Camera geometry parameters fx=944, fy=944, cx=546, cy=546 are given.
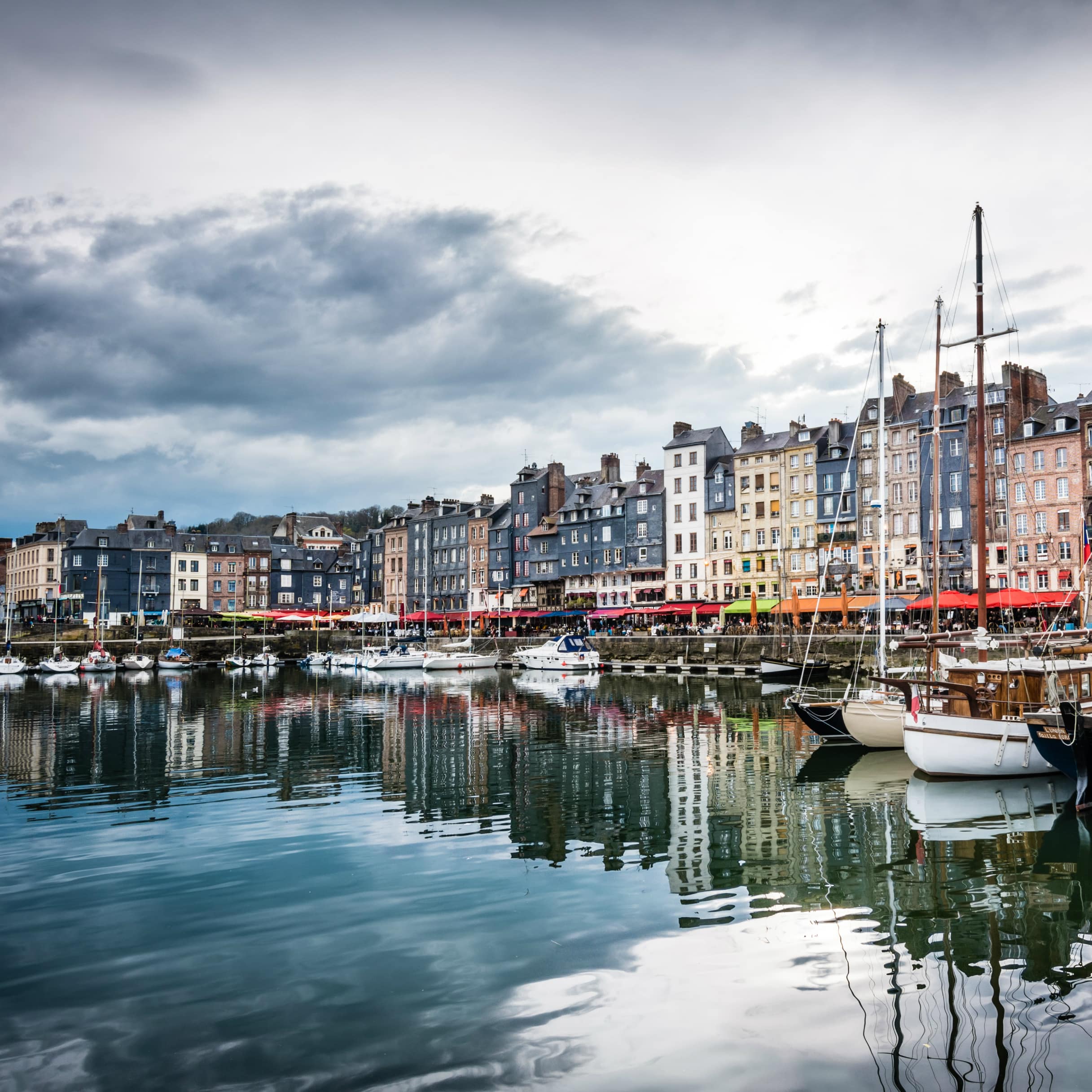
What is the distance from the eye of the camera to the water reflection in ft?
28.7

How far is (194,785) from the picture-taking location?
23.9m

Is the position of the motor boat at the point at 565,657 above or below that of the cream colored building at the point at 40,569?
below

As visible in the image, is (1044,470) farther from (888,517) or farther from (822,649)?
(822,649)

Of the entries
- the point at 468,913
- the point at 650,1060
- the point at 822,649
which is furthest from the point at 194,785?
the point at 822,649

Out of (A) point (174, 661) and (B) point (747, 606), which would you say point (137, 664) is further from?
(B) point (747, 606)

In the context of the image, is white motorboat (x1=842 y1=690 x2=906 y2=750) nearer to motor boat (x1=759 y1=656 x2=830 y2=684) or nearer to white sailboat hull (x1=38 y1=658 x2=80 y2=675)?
motor boat (x1=759 y1=656 x2=830 y2=684)

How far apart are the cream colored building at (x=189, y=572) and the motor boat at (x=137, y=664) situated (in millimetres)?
35702

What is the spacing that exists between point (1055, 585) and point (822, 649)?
15948 millimetres

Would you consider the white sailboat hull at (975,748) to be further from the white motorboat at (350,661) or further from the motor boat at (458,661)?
the white motorboat at (350,661)

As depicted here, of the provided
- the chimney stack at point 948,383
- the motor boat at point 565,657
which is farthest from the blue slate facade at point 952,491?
the motor boat at point 565,657

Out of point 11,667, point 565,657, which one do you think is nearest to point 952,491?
point 565,657

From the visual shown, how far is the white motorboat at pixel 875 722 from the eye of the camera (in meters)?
27.9

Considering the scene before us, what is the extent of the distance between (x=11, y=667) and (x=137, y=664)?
1087 cm

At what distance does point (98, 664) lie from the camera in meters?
82.5
